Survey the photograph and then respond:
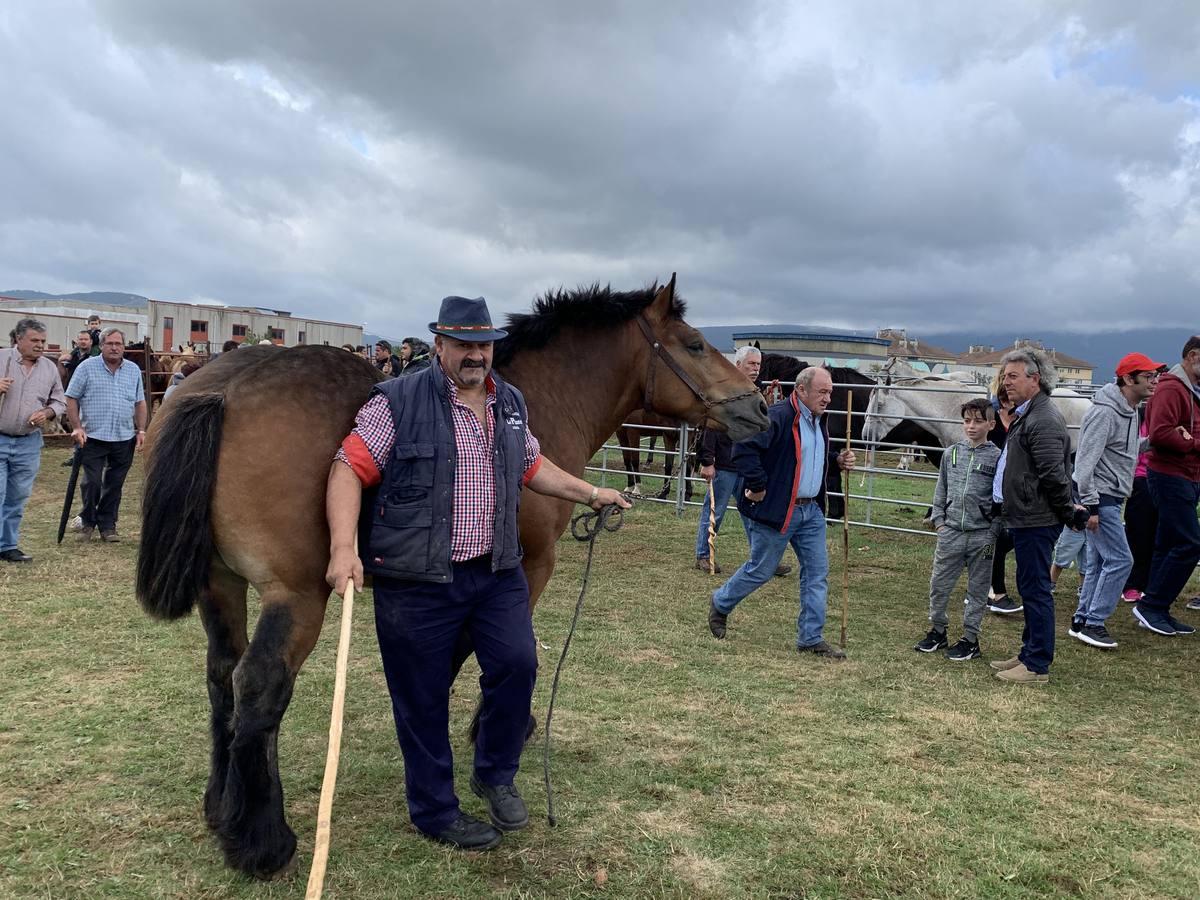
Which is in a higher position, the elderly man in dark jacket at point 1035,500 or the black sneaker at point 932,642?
the elderly man in dark jacket at point 1035,500

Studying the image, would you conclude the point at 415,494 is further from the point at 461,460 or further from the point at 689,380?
the point at 689,380

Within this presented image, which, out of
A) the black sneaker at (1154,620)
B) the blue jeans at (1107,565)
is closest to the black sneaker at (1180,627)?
the black sneaker at (1154,620)

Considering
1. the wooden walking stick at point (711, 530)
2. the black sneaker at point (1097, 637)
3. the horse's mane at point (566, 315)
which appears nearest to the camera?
the horse's mane at point (566, 315)

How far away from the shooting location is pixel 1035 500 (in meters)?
5.28

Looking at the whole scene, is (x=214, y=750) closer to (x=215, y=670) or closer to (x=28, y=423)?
(x=215, y=670)

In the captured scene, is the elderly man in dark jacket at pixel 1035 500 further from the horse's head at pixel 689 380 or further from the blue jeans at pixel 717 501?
the blue jeans at pixel 717 501

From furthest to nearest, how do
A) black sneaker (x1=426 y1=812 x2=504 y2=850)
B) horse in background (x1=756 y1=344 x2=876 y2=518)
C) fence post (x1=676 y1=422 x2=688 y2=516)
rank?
horse in background (x1=756 y1=344 x2=876 y2=518) → fence post (x1=676 y1=422 x2=688 y2=516) → black sneaker (x1=426 y1=812 x2=504 y2=850)

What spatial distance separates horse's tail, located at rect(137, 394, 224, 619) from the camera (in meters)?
2.73

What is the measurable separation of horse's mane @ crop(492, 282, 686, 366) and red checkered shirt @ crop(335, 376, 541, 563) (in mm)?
1167

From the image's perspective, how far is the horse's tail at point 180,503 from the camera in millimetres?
2729

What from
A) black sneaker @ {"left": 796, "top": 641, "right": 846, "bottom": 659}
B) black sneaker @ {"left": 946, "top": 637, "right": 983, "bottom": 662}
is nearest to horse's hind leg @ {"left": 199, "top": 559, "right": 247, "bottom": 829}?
black sneaker @ {"left": 796, "top": 641, "right": 846, "bottom": 659}

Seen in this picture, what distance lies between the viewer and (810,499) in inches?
232

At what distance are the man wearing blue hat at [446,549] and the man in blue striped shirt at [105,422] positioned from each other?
6.33 metres

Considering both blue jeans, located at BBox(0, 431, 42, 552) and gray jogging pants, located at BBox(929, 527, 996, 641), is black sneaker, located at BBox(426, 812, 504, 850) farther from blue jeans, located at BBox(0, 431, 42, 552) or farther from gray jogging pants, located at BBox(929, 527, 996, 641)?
blue jeans, located at BBox(0, 431, 42, 552)
